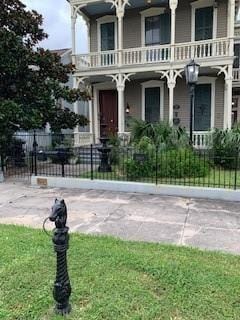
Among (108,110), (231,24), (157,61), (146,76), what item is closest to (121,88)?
(146,76)

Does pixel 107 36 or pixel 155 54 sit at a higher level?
pixel 107 36

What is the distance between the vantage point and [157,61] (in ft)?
44.3

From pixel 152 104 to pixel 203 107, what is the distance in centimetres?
240

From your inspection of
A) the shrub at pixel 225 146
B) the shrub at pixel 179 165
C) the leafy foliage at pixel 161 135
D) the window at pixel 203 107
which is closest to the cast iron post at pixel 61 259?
the shrub at pixel 179 165

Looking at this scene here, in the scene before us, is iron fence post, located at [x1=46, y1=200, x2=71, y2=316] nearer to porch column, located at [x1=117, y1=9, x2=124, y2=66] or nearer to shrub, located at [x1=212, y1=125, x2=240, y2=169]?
shrub, located at [x1=212, y1=125, x2=240, y2=169]

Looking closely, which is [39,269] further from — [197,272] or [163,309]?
[197,272]

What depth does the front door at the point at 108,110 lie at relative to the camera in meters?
16.0

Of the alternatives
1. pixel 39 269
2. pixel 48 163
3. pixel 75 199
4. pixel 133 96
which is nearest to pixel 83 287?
pixel 39 269

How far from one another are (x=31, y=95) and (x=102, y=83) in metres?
6.08

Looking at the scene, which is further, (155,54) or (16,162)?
(155,54)

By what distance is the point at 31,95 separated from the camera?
1048 centimetres

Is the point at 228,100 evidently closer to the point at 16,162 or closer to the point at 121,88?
the point at 121,88

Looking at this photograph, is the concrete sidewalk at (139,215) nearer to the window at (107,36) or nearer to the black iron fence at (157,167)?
the black iron fence at (157,167)

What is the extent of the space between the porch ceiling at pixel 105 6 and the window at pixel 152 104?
3759 mm
